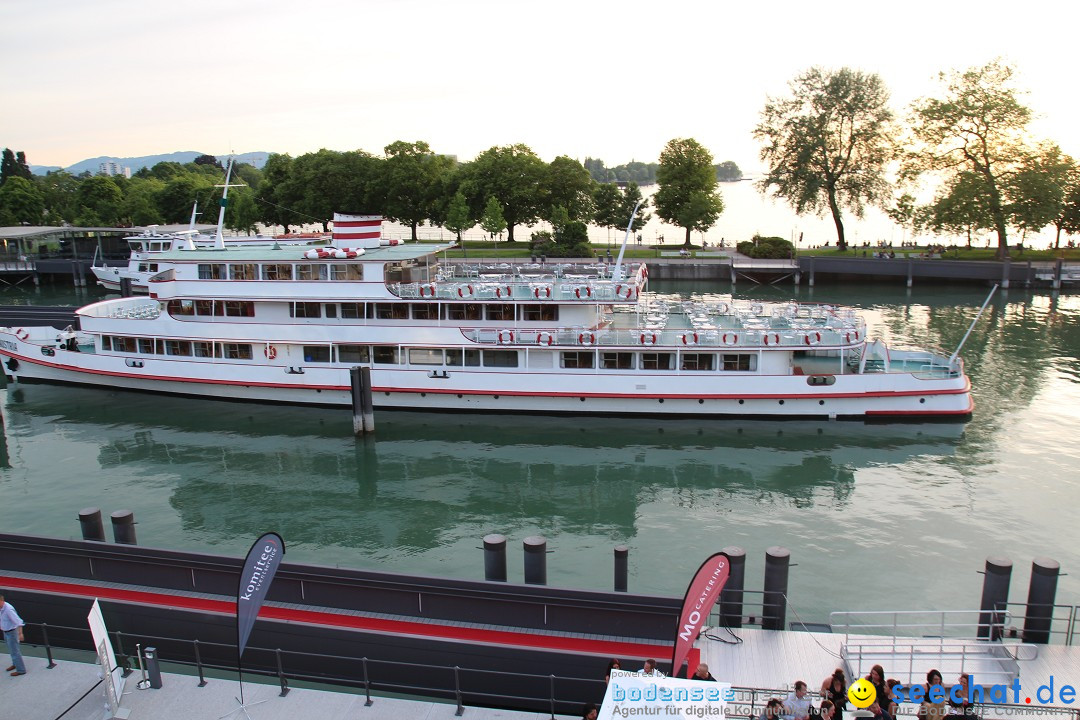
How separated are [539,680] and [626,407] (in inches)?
758

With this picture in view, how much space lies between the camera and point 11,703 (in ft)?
40.6

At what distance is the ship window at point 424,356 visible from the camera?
33.0 m

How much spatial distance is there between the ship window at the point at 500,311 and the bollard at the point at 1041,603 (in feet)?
73.5

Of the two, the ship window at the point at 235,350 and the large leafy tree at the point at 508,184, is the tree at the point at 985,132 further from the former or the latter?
the ship window at the point at 235,350

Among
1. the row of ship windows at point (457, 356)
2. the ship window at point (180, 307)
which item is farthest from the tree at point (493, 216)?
the row of ship windows at point (457, 356)

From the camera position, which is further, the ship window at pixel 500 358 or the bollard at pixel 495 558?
the ship window at pixel 500 358

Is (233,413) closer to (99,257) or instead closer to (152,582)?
(152,582)

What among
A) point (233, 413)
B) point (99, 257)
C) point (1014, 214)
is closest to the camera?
point (233, 413)

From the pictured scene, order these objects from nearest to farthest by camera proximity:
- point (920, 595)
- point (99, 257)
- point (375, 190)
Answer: point (920, 595) < point (99, 257) < point (375, 190)

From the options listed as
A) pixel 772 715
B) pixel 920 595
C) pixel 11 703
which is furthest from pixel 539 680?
pixel 920 595

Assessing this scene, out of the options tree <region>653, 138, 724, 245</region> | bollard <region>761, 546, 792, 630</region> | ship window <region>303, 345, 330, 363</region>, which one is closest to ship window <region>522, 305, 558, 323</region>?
ship window <region>303, 345, 330, 363</region>

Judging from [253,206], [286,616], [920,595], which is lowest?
[920,595]

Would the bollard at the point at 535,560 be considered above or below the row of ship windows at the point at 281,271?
below

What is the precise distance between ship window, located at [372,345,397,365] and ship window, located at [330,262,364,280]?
Result: 321cm
